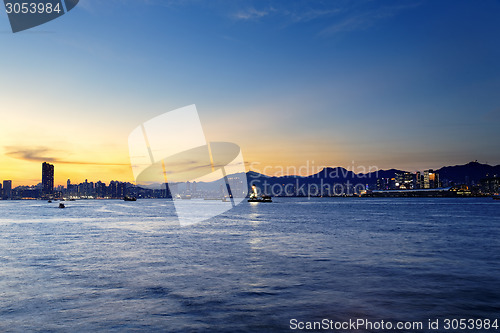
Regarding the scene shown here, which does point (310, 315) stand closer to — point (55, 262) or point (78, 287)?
point (78, 287)

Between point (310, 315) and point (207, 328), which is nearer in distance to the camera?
point (207, 328)

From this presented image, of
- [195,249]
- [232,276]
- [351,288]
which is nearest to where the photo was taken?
[351,288]

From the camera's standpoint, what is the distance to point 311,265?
2880cm

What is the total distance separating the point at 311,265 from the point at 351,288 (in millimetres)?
7586

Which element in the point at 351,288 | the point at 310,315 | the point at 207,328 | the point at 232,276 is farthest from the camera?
the point at 232,276

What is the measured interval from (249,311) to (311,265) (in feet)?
42.1

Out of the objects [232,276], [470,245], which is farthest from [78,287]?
[470,245]

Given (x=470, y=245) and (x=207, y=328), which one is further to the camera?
(x=470, y=245)

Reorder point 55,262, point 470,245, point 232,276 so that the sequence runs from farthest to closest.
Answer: point 470,245, point 55,262, point 232,276

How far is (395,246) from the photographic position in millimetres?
40562

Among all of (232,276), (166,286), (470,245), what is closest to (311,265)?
(232,276)

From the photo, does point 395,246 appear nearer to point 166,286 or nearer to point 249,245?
point 249,245

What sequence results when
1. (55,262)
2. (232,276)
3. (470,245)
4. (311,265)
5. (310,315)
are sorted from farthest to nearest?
(470,245), (55,262), (311,265), (232,276), (310,315)

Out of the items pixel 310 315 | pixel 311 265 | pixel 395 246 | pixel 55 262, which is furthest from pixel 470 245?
pixel 55 262
